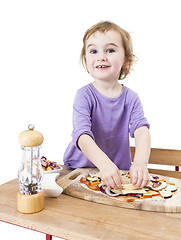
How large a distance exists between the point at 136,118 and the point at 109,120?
0.13 meters

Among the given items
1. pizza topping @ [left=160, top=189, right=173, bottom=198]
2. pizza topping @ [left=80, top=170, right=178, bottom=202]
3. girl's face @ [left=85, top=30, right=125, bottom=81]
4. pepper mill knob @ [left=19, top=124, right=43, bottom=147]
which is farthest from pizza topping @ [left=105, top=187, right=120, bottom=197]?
girl's face @ [left=85, top=30, right=125, bottom=81]

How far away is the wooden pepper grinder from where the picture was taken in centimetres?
71

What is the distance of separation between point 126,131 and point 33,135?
0.64 metres

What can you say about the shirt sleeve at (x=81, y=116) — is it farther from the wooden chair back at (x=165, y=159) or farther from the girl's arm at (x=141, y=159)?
the wooden chair back at (x=165, y=159)

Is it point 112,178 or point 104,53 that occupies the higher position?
point 104,53

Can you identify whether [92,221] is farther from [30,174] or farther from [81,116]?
[81,116]

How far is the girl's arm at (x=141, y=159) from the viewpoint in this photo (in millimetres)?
855

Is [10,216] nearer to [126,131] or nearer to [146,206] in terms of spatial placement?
[146,206]

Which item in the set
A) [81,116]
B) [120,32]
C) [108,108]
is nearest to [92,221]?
[81,116]

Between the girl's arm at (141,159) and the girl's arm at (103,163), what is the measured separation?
2.8 inches

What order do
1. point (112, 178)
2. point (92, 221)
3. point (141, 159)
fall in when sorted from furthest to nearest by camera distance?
point (141, 159) → point (112, 178) → point (92, 221)

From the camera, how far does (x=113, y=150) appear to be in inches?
49.6

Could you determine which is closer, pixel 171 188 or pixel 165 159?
pixel 171 188

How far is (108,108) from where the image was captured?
1.19m
